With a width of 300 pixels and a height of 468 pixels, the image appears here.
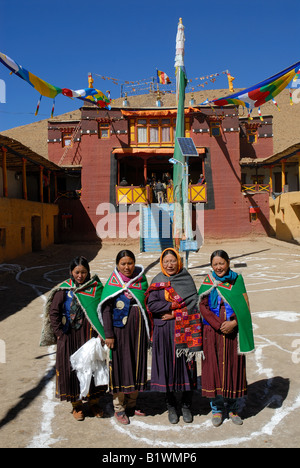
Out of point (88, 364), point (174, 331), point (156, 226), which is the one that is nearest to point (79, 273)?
point (88, 364)

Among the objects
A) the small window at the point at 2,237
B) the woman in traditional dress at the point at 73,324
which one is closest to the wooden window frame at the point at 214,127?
the small window at the point at 2,237

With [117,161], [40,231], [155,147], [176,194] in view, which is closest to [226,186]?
[155,147]

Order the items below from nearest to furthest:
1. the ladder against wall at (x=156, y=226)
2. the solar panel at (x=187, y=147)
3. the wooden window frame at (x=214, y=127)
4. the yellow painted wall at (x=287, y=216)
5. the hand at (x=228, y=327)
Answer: the hand at (x=228, y=327), the solar panel at (x=187, y=147), the yellow painted wall at (x=287, y=216), the ladder against wall at (x=156, y=226), the wooden window frame at (x=214, y=127)

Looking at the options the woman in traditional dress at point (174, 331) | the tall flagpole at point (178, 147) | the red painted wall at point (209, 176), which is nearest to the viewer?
the woman in traditional dress at point (174, 331)

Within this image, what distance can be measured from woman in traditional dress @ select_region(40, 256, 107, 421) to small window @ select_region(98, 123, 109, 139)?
22575 millimetres

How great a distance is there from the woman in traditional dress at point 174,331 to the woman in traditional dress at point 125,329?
146mm

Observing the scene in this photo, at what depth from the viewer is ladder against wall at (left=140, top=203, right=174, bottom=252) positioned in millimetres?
22969

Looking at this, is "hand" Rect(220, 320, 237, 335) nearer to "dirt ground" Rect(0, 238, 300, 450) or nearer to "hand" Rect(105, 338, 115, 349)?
"dirt ground" Rect(0, 238, 300, 450)

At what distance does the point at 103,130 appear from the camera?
2575 centimetres

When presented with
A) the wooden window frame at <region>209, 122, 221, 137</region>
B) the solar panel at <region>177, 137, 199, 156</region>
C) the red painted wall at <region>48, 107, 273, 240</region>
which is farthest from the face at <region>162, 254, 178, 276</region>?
the wooden window frame at <region>209, 122, 221, 137</region>

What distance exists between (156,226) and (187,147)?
8769 millimetres

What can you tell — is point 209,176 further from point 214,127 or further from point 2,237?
point 2,237

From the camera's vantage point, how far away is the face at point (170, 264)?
4.16m

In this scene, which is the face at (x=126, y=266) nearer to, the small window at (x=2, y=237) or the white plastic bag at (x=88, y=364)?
the white plastic bag at (x=88, y=364)
